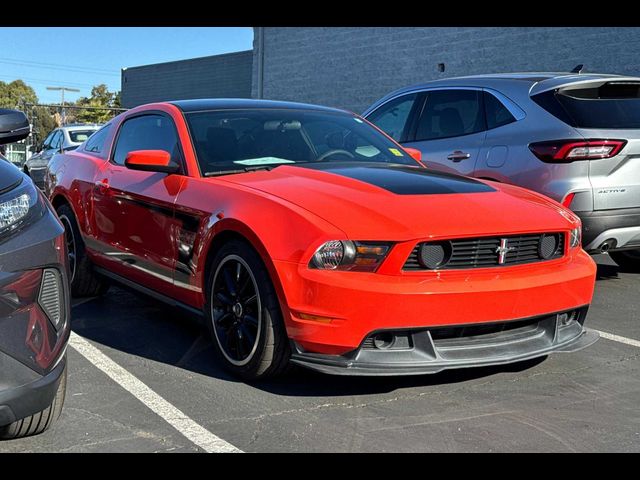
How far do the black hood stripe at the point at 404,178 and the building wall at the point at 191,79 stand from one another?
80.3 feet

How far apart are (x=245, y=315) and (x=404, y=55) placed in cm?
1841

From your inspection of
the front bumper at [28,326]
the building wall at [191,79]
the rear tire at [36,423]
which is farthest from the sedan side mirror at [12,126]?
the building wall at [191,79]

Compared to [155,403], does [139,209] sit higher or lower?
higher

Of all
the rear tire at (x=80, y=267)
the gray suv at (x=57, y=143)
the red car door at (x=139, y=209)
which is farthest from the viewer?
the gray suv at (x=57, y=143)

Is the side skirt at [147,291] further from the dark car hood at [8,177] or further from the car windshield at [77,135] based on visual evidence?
the car windshield at [77,135]

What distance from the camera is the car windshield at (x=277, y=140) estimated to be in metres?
4.66

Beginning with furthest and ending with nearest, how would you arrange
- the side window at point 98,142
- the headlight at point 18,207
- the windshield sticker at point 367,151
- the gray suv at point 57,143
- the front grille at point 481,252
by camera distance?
the gray suv at point 57,143
the side window at point 98,142
the windshield sticker at point 367,151
the front grille at point 481,252
the headlight at point 18,207

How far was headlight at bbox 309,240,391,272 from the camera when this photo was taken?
3520mm

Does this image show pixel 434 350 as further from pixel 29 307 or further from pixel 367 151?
pixel 367 151

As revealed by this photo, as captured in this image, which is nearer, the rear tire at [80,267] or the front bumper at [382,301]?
the front bumper at [382,301]

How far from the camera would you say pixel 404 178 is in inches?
169

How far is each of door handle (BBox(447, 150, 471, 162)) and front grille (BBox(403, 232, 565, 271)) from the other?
2.42 m

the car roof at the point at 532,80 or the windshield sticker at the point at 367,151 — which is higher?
the car roof at the point at 532,80

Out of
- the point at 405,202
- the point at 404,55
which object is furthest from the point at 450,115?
the point at 404,55
